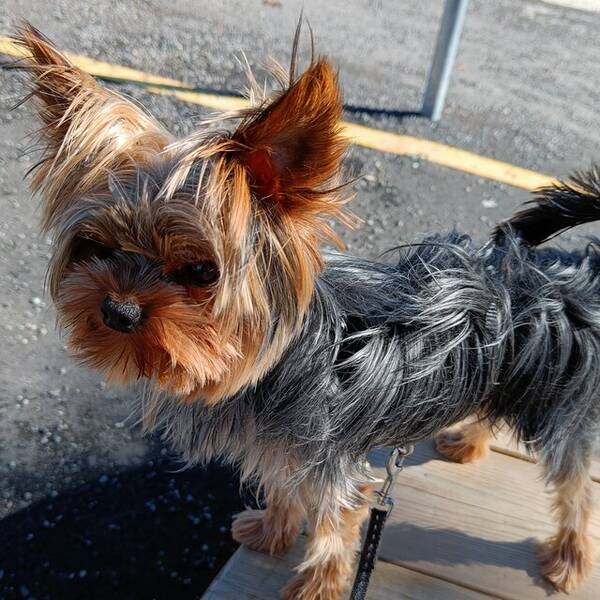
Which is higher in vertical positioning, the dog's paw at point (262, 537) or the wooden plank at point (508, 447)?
the wooden plank at point (508, 447)

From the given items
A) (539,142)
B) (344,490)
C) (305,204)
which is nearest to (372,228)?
(539,142)

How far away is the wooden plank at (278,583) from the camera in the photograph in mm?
2449

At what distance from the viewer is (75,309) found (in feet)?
5.98

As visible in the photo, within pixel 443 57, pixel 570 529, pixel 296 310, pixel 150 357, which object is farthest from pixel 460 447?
pixel 443 57

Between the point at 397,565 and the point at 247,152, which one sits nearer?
the point at 247,152

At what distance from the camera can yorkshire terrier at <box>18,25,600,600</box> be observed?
5.60ft

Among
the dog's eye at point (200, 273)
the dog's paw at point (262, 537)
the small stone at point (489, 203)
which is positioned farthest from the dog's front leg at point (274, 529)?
the small stone at point (489, 203)

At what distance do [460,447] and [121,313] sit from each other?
5.70 feet

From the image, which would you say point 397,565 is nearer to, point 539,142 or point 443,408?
point 443,408

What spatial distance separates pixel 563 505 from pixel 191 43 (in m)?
5.62

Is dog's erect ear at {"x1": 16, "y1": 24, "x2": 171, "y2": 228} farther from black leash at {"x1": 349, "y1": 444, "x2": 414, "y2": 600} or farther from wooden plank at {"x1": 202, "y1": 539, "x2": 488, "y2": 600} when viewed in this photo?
wooden plank at {"x1": 202, "y1": 539, "x2": 488, "y2": 600}

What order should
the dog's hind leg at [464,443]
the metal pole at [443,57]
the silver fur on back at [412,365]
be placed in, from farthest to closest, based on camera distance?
the metal pole at [443,57] → the dog's hind leg at [464,443] → the silver fur on back at [412,365]

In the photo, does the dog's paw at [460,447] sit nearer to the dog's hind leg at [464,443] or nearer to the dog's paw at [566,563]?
the dog's hind leg at [464,443]

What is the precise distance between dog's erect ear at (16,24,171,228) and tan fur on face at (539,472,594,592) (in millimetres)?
1853
